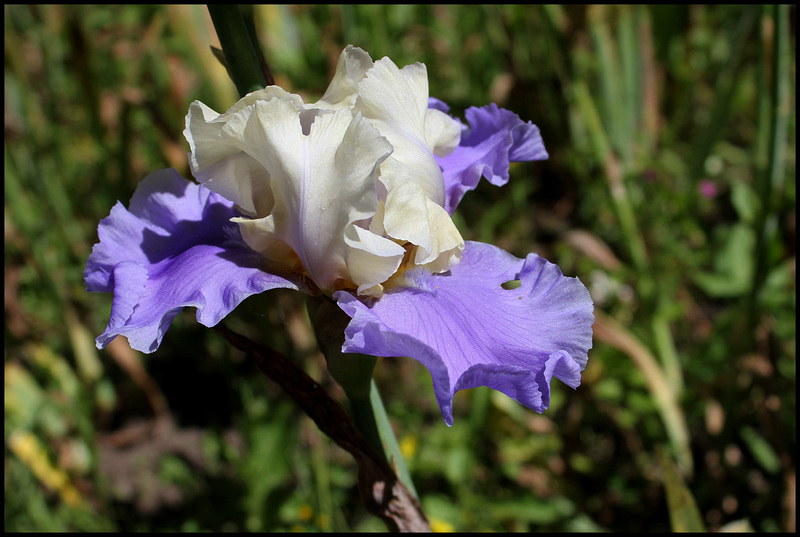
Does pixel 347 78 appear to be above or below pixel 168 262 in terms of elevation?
above

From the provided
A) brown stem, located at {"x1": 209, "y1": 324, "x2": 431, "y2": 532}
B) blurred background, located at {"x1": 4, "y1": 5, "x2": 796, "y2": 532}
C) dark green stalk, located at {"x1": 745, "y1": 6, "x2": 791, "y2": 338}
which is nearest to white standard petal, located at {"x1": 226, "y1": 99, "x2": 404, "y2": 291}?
brown stem, located at {"x1": 209, "y1": 324, "x2": 431, "y2": 532}

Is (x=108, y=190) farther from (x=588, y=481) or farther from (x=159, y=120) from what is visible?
(x=588, y=481)

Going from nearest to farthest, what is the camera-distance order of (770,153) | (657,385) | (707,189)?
(770,153) < (657,385) < (707,189)

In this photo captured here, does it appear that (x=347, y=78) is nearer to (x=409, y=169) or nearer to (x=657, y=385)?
(x=409, y=169)

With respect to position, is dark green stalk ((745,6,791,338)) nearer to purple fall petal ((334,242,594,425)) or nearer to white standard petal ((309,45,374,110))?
purple fall petal ((334,242,594,425))

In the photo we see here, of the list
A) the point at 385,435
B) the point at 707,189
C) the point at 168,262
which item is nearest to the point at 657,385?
the point at 707,189

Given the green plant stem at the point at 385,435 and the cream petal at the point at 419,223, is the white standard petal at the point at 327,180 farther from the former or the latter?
the green plant stem at the point at 385,435

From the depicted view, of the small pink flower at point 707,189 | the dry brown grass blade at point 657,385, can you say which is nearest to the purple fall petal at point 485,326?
the dry brown grass blade at point 657,385
